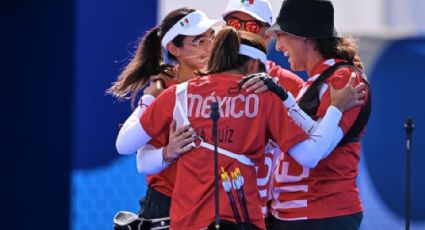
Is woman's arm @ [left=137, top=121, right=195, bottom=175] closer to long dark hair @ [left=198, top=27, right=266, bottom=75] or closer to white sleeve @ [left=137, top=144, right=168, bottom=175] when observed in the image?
white sleeve @ [left=137, top=144, right=168, bottom=175]

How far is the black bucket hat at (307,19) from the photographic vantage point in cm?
395

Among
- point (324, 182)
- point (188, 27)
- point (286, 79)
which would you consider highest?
point (188, 27)

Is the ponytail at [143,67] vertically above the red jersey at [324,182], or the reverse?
the ponytail at [143,67]

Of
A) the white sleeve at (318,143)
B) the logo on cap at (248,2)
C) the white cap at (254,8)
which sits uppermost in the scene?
the logo on cap at (248,2)

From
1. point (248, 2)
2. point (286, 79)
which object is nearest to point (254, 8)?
point (248, 2)

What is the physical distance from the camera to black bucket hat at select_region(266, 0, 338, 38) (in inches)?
156

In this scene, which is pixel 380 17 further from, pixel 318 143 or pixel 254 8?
pixel 318 143

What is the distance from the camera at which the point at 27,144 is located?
15.4 feet

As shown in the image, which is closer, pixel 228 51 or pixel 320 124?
pixel 228 51

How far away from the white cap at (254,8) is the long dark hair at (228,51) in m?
0.75

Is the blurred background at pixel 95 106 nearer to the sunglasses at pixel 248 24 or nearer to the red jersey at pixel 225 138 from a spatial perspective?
the sunglasses at pixel 248 24

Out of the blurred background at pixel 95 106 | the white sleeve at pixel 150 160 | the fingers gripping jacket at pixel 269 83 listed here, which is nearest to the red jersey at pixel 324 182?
the fingers gripping jacket at pixel 269 83

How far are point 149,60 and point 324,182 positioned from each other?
92 centimetres

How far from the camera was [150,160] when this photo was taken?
3.85 meters
